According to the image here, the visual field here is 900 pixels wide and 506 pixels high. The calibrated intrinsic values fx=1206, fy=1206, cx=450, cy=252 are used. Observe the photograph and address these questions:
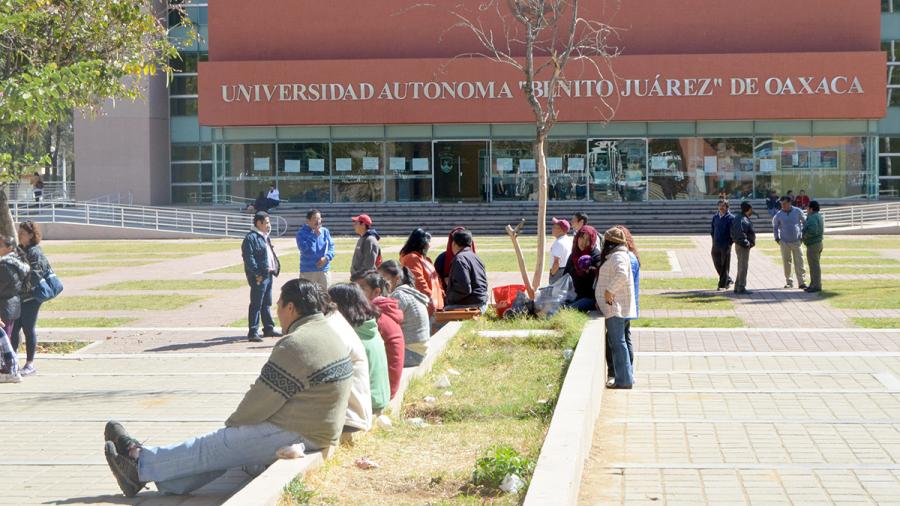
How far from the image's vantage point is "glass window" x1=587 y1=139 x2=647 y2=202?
47.5 meters

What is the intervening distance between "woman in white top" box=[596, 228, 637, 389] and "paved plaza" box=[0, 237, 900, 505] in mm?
328

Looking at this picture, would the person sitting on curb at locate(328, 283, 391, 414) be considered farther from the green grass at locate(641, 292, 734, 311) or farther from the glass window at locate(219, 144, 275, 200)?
the glass window at locate(219, 144, 275, 200)

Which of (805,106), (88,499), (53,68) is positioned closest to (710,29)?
(805,106)

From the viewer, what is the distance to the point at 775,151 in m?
47.2

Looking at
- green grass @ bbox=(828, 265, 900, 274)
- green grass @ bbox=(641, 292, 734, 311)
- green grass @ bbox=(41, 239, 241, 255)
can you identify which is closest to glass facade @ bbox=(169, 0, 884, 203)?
green grass @ bbox=(41, 239, 241, 255)

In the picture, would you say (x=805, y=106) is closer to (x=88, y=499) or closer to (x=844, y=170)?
(x=844, y=170)

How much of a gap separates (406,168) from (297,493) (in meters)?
42.3

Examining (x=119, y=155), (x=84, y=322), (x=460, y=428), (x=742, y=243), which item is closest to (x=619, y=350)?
(x=460, y=428)

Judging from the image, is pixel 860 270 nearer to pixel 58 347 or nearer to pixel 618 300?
pixel 618 300

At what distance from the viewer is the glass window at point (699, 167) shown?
4722 centimetres

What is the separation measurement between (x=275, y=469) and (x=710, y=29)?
42.5m

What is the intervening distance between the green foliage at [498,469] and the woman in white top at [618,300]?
4132mm

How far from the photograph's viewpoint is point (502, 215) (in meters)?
45.0

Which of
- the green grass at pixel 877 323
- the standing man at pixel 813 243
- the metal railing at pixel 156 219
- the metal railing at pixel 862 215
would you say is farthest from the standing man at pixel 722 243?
the metal railing at pixel 156 219
